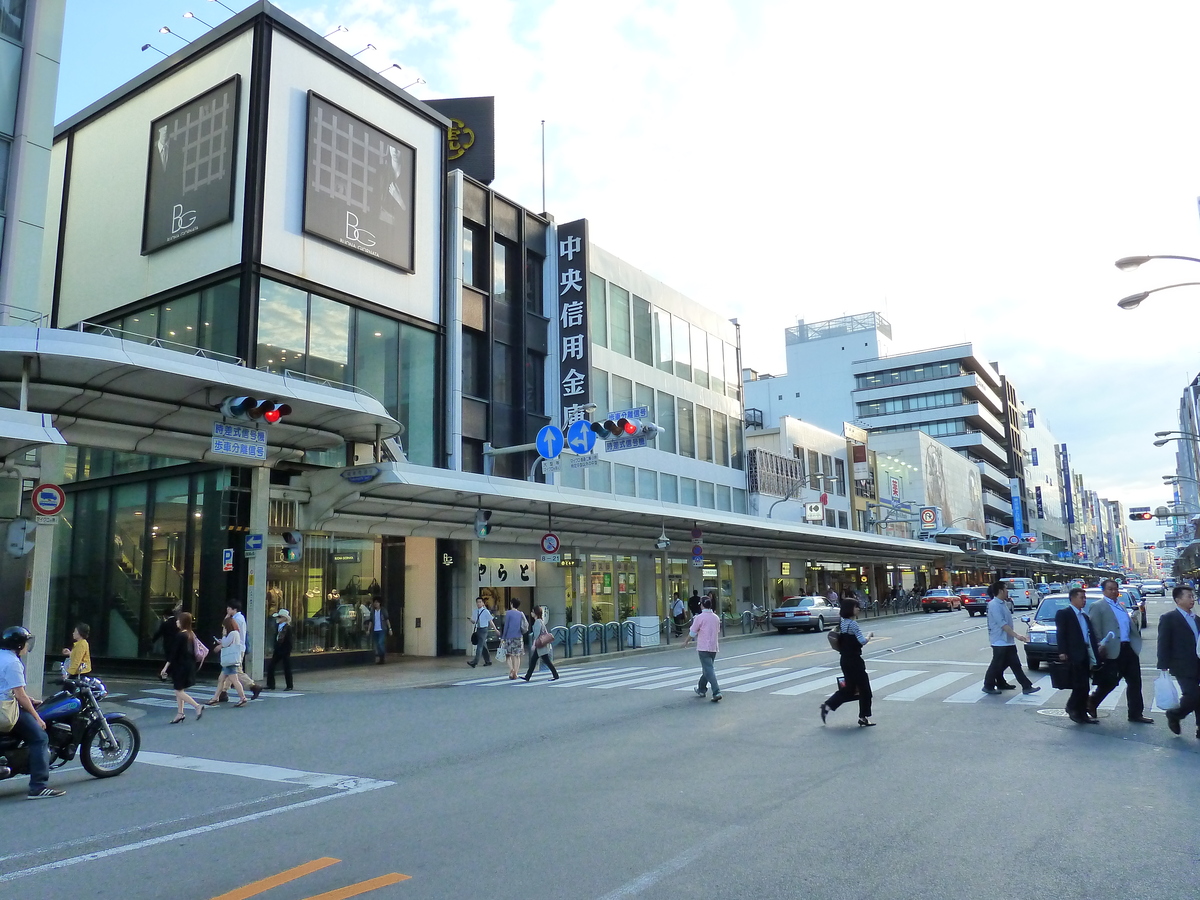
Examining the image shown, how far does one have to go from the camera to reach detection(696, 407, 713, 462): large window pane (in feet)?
143

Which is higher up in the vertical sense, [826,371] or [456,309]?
[826,371]

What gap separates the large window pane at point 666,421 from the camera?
40.3 metres

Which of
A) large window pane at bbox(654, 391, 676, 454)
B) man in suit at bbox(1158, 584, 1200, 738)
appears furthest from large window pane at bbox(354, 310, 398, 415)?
man in suit at bbox(1158, 584, 1200, 738)

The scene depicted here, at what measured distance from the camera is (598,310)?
120 ft

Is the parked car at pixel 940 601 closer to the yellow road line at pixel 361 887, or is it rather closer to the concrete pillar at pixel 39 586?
the concrete pillar at pixel 39 586

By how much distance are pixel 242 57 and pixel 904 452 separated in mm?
72104

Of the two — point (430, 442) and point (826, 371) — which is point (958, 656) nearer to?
point (430, 442)

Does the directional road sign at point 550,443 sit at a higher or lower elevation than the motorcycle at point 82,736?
higher

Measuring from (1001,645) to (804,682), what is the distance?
3872mm

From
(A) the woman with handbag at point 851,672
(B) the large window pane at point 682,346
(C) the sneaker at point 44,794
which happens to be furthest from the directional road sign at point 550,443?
(B) the large window pane at point 682,346

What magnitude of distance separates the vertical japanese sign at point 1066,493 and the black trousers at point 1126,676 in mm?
182171

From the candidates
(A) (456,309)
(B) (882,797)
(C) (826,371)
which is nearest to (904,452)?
(C) (826,371)

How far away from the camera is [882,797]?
7504 mm

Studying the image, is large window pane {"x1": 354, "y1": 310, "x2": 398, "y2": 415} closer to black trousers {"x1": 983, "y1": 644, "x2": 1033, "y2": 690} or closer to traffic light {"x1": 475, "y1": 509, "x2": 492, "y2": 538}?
traffic light {"x1": 475, "y1": 509, "x2": 492, "y2": 538}
